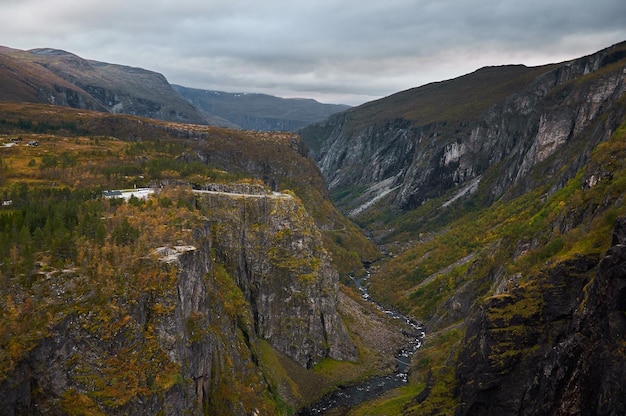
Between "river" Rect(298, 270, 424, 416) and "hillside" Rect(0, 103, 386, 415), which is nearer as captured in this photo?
"hillside" Rect(0, 103, 386, 415)

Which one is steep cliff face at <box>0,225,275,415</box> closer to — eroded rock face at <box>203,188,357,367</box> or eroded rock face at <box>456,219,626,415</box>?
eroded rock face at <box>203,188,357,367</box>

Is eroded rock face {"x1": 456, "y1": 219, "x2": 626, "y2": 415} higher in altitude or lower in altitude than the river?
higher

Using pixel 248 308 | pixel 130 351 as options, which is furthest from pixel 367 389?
pixel 130 351

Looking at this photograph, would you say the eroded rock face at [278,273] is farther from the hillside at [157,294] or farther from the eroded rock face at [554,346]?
the eroded rock face at [554,346]

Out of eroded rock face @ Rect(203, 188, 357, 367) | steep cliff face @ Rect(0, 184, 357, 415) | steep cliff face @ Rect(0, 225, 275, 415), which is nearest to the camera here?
steep cliff face @ Rect(0, 225, 275, 415)

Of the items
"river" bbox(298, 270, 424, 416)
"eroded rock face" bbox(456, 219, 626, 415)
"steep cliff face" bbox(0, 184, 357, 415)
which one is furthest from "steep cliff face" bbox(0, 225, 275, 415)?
"eroded rock face" bbox(456, 219, 626, 415)

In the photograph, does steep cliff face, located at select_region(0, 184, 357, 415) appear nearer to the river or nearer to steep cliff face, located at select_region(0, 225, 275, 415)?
steep cliff face, located at select_region(0, 225, 275, 415)

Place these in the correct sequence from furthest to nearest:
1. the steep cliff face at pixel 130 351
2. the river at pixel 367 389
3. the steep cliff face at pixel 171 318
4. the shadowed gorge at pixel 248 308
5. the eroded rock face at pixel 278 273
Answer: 1. the eroded rock face at pixel 278 273
2. the river at pixel 367 389
3. the steep cliff face at pixel 171 318
4. the steep cliff face at pixel 130 351
5. the shadowed gorge at pixel 248 308

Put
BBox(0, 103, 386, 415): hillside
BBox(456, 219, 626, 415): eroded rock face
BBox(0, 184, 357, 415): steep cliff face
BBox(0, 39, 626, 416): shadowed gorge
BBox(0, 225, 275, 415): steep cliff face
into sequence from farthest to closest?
BBox(0, 103, 386, 415): hillside < BBox(0, 184, 357, 415): steep cliff face < BBox(0, 225, 275, 415): steep cliff face < BBox(0, 39, 626, 416): shadowed gorge < BBox(456, 219, 626, 415): eroded rock face

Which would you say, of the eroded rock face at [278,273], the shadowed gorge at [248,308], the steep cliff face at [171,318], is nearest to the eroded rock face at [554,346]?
the shadowed gorge at [248,308]

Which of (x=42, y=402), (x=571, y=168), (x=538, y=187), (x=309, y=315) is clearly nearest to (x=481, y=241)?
(x=538, y=187)

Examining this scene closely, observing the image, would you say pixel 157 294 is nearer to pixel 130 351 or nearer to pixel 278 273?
pixel 130 351
